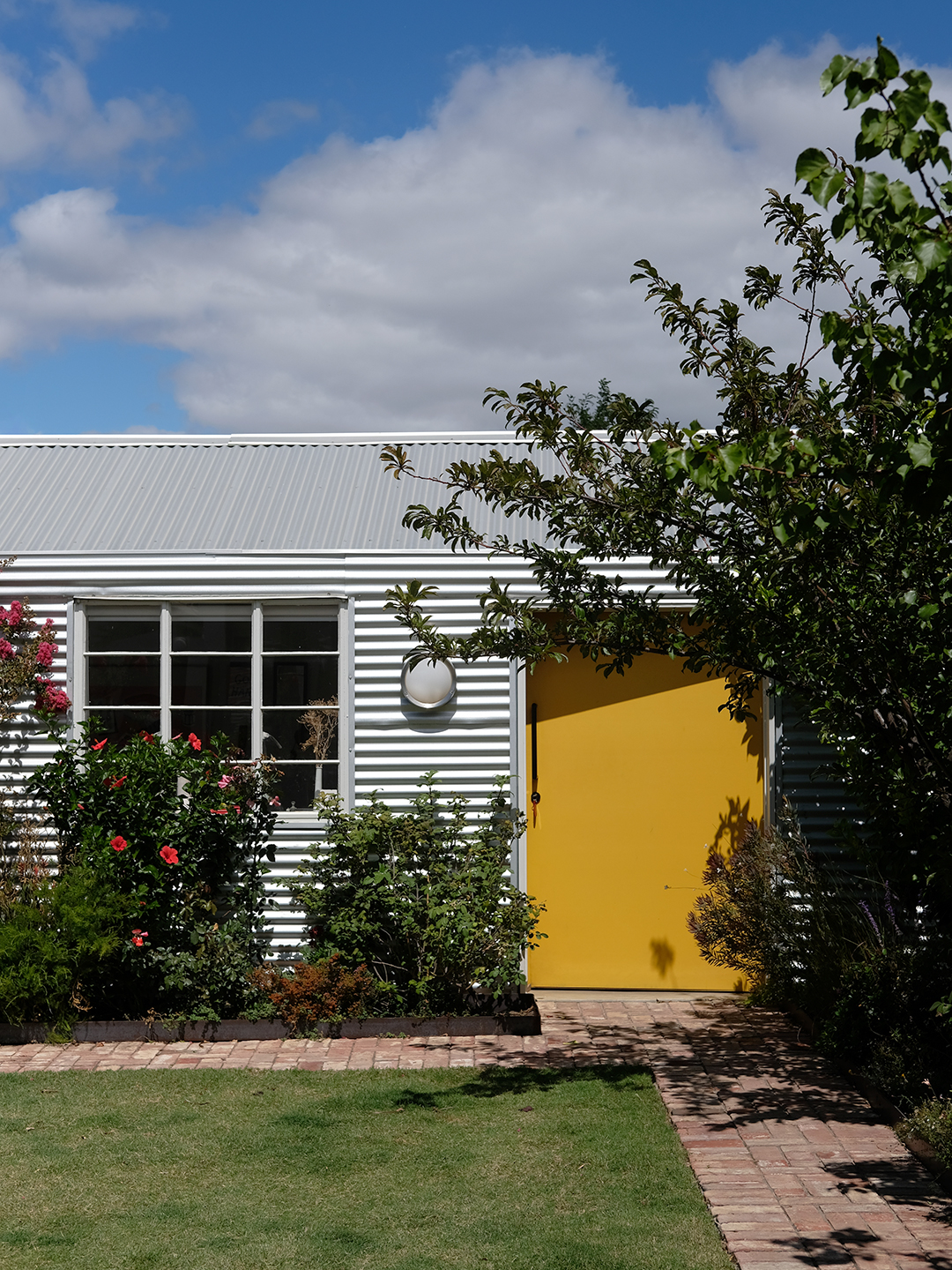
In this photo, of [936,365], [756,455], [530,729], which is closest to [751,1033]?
[530,729]

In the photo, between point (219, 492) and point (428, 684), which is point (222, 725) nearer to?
point (428, 684)

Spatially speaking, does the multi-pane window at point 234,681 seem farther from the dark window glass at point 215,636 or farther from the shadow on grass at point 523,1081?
the shadow on grass at point 523,1081

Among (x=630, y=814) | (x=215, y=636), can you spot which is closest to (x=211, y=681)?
(x=215, y=636)

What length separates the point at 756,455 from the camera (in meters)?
3.19

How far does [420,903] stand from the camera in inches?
291

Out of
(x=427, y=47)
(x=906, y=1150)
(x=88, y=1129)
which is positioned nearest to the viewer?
(x=906, y=1150)

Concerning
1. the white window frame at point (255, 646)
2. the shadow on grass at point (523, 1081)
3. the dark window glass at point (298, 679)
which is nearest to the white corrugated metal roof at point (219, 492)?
the white window frame at point (255, 646)

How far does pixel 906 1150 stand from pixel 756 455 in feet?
12.0

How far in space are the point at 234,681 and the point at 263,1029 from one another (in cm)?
234

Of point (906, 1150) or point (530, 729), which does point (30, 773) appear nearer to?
point (530, 729)

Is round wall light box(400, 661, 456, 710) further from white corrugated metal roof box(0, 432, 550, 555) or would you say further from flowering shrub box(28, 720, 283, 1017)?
flowering shrub box(28, 720, 283, 1017)

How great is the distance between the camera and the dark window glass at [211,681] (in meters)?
8.03

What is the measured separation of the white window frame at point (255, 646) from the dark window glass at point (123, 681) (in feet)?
0.24

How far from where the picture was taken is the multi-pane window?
802cm
